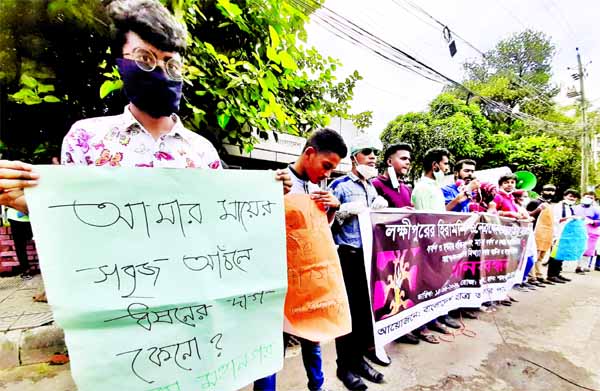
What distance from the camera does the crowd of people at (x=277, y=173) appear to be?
113 centimetres

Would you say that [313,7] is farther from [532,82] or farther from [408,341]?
[532,82]

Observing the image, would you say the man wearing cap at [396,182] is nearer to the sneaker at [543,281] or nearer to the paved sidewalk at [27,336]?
the paved sidewalk at [27,336]

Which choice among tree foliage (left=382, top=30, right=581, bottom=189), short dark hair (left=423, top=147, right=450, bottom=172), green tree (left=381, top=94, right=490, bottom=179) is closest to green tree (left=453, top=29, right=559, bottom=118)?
tree foliage (left=382, top=30, right=581, bottom=189)

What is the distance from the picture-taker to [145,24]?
1.15 m

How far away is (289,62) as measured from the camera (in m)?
2.31

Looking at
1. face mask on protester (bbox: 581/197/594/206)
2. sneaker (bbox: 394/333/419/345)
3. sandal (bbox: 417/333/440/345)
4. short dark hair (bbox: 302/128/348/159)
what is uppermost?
short dark hair (bbox: 302/128/348/159)

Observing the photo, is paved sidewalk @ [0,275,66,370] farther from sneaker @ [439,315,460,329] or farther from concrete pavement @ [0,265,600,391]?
sneaker @ [439,315,460,329]

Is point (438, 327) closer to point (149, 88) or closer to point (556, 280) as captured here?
point (149, 88)

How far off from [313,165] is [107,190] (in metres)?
1.10

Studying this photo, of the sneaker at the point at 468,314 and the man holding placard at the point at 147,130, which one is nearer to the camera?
the man holding placard at the point at 147,130

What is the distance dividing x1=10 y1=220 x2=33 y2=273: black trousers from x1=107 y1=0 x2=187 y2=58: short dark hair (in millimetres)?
3650

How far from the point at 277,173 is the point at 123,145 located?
0.61 meters

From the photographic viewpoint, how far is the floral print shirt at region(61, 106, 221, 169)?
3.56 ft

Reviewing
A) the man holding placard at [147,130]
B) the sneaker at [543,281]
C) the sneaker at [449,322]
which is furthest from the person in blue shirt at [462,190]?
the sneaker at [543,281]
